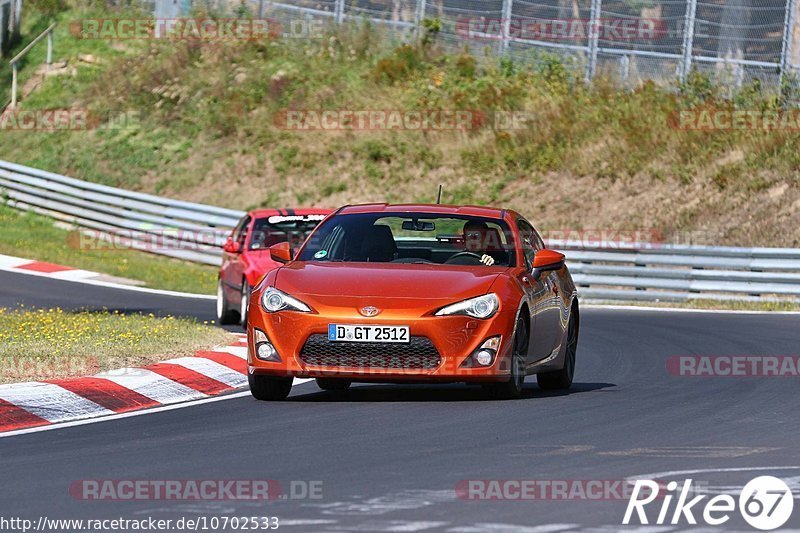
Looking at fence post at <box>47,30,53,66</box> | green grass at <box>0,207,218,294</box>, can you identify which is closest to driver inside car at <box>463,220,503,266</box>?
green grass at <box>0,207,218,294</box>

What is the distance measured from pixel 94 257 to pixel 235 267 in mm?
10799

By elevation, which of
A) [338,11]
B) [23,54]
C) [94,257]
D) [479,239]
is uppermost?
[338,11]

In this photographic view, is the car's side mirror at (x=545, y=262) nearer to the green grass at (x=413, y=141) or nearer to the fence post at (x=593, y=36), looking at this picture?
the green grass at (x=413, y=141)

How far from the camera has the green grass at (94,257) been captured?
27.5 meters

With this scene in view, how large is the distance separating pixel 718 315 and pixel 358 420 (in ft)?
43.7

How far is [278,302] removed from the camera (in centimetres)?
1084

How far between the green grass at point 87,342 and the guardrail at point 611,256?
10.4 meters

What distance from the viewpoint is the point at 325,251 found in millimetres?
11805

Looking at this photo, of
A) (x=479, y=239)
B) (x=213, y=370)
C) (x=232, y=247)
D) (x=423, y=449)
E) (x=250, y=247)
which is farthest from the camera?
(x=232, y=247)

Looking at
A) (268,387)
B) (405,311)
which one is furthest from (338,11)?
(405,311)

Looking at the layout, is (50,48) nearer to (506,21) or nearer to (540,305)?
(506,21)

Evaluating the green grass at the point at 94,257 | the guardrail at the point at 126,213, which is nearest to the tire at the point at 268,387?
the green grass at the point at 94,257

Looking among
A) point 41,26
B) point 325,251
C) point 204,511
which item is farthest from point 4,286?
point 41,26

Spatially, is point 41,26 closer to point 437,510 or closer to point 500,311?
point 500,311
